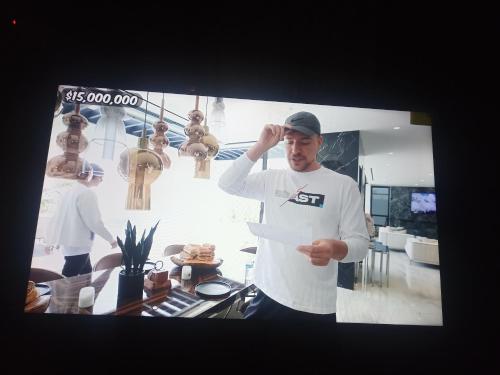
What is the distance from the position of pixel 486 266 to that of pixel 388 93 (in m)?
1.51

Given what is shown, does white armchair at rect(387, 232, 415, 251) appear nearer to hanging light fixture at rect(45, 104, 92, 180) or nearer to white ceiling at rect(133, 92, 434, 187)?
white ceiling at rect(133, 92, 434, 187)

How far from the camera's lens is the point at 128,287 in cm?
146

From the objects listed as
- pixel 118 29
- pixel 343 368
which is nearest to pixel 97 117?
pixel 118 29

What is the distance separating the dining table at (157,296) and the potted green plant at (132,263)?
0.04 metres

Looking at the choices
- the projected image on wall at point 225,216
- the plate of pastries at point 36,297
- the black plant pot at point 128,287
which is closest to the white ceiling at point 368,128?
the projected image on wall at point 225,216

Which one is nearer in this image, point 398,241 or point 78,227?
point 78,227

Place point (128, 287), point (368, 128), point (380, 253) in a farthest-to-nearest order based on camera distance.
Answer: point (368, 128), point (380, 253), point (128, 287)

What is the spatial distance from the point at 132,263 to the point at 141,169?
0.60 m

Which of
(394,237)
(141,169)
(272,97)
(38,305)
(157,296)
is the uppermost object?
(272,97)

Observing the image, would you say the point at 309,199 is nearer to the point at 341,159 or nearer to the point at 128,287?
the point at 341,159

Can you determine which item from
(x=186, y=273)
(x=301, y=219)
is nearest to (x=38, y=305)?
(x=186, y=273)

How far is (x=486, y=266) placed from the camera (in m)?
1.85

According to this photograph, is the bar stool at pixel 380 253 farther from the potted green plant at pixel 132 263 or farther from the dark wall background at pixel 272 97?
the potted green plant at pixel 132 263

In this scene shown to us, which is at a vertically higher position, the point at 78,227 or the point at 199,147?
the point at 199,147
